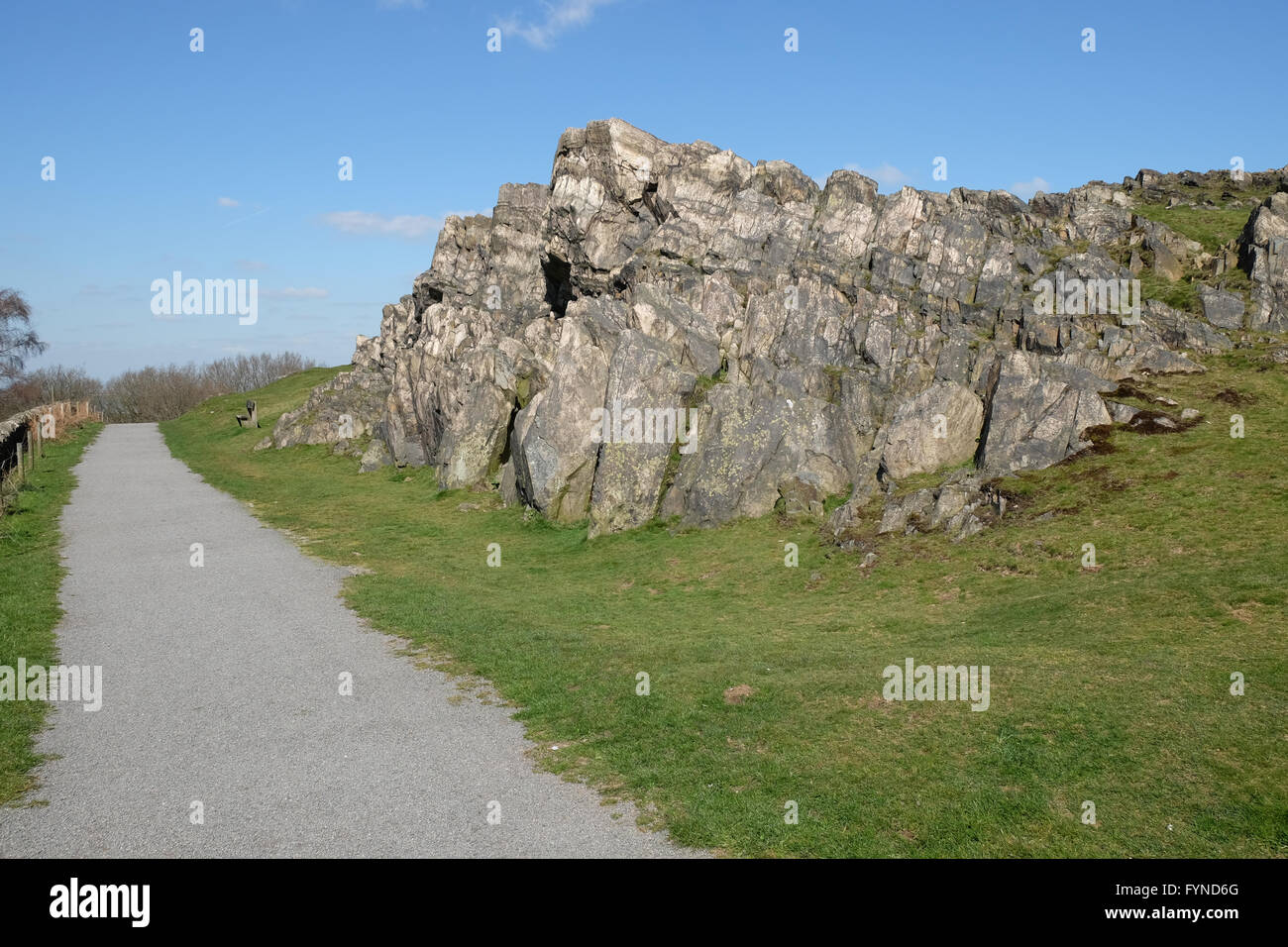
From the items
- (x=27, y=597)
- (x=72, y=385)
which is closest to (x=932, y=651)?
(x=27, y=597)

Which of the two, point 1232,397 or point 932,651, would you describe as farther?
point 1232,397

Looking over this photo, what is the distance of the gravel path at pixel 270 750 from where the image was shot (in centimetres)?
1160

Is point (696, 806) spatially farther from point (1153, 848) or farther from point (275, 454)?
point (275, 454)

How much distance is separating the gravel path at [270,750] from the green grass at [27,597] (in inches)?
15.7

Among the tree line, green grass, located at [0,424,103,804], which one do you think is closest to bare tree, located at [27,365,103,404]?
the tree line

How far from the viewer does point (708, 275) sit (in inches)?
1487

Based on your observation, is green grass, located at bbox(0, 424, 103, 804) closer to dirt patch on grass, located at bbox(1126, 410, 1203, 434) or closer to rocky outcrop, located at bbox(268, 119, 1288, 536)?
rocky outcrop, located at bbox(268, 119, 1288, 536)

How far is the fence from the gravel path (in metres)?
23.8

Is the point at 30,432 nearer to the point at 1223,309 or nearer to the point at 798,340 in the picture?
the point at 798,340

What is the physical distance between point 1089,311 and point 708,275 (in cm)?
1746

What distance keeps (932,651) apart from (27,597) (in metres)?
26.1

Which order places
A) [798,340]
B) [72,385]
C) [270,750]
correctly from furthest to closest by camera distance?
1. [72,385]
2. [798,340]
3. [270,750]

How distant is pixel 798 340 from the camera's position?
34.9 metres

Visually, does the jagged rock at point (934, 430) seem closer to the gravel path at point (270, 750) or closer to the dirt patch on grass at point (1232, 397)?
the dirt patch on grass at point (1232, 397)
